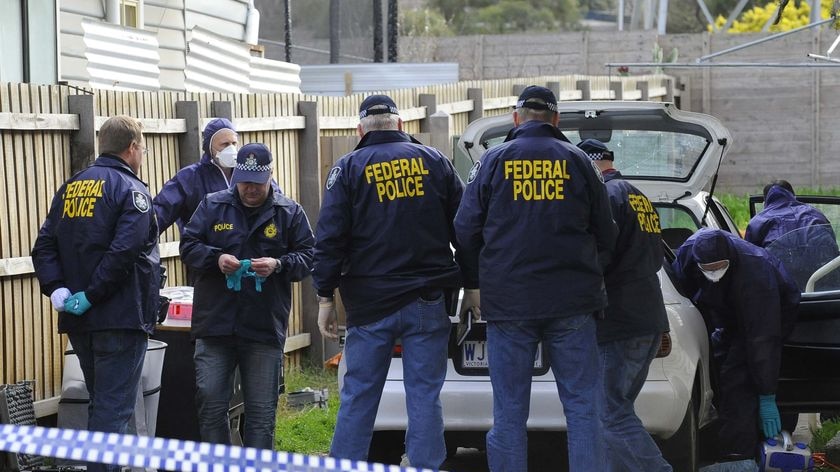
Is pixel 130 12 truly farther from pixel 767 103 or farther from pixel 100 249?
pixel 767 103

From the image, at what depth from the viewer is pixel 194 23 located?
615 inches

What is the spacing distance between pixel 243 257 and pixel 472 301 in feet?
3.94

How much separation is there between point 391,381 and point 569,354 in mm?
1149

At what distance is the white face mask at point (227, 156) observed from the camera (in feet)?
25.9

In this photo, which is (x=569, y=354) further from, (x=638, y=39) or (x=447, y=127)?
(x=638, y=39)

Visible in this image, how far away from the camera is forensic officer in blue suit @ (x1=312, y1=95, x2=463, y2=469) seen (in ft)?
19.8

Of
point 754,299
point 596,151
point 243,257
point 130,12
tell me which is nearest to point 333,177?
point 243,257

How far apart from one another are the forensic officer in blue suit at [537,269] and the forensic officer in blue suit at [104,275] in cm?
157

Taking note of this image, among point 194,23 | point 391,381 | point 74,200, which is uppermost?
point 194,23

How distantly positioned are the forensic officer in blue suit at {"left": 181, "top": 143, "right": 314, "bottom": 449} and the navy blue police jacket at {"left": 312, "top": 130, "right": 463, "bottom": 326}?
0.59m

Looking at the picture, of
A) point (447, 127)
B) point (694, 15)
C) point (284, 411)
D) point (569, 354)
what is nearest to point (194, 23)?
point (447, 127)

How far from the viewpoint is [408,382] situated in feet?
20.0

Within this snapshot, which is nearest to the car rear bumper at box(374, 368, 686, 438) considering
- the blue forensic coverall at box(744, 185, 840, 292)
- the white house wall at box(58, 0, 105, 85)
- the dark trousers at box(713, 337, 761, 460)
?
the dark trousers at box(713, 337, 761, 460)

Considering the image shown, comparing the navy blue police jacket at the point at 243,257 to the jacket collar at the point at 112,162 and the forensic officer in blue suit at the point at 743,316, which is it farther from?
the forensic officer in blue suit at the point at 743,316
